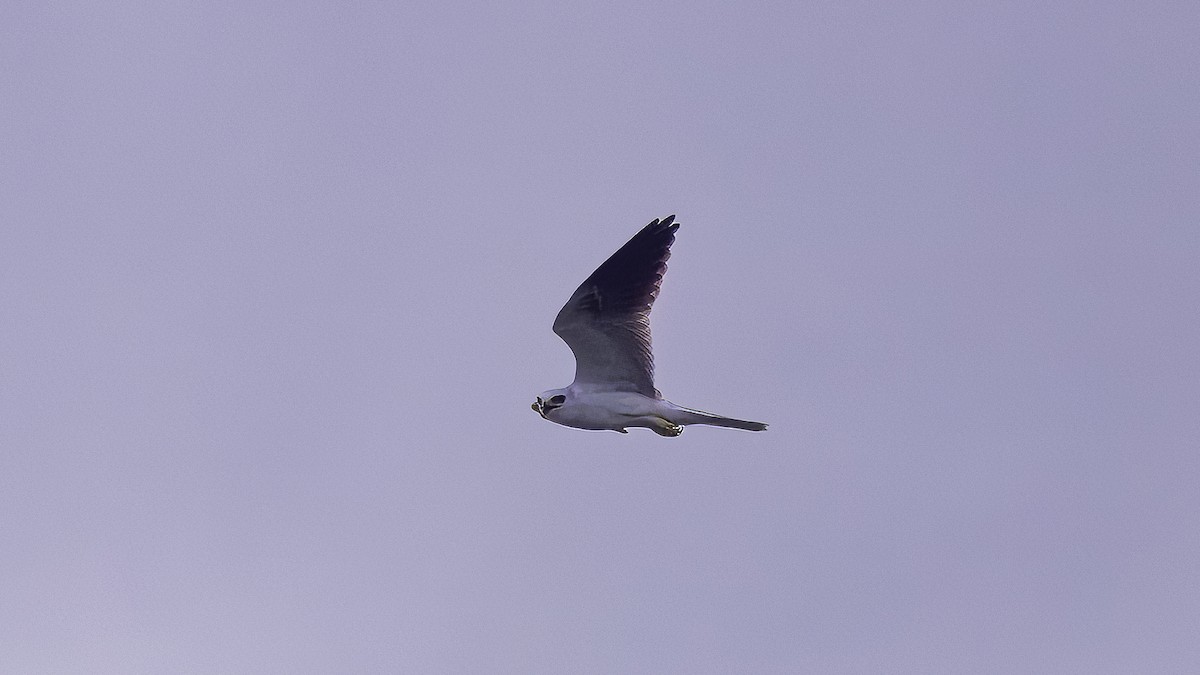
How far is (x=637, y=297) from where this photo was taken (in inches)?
595

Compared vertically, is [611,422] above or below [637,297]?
below

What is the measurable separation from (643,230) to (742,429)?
3395 millimetres

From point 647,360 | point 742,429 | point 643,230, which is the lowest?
point 742,429

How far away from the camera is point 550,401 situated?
14.9 m

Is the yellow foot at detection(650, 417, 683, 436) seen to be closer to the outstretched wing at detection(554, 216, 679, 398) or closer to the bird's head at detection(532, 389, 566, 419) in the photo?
the outstretched wing at detection(554, 216, 679, 398)

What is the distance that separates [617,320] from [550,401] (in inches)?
60.8

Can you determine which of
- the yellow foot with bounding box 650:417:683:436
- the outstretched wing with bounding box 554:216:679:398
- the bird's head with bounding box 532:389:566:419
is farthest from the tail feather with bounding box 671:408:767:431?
the bird's head with bounding box 532:389:566:419

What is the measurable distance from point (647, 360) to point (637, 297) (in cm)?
95

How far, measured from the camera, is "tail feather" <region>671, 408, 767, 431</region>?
13.8 meters

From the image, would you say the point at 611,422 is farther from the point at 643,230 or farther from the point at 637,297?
the point at 643,230

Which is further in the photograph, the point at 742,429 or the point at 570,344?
the point at 570,344

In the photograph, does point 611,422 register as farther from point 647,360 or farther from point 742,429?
point 742,429

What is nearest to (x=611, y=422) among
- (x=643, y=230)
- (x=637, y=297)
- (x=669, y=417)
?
(x=669, y=417)

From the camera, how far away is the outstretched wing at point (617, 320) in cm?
1483
